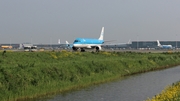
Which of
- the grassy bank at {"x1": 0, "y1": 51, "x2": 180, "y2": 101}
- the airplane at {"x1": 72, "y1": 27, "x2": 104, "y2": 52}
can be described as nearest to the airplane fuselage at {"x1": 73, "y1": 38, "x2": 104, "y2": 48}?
the airplane at {"x1": 72, "y1": 27, "x2": 104, "y2": 52}

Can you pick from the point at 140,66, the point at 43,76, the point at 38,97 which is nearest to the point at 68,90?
the point at 43,76

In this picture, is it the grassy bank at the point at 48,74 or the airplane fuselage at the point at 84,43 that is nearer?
the grassy bank at the point at 48,74

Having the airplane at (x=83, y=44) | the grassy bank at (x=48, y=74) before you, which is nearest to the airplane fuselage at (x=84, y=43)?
the airplane at (x=83, y=44)

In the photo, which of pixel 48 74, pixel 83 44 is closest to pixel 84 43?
pixel 83 44

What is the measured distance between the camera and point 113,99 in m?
27.0

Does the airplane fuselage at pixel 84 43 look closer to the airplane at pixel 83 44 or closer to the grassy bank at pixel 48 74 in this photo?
the airplane at pixel 83 44

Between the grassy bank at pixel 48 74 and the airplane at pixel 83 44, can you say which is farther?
the airplane at pixel 83 44

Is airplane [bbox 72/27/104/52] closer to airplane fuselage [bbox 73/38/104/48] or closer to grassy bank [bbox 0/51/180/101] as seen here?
airplane fuselage [bbox 73/38/104/48]

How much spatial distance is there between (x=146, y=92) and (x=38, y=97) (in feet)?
33.4

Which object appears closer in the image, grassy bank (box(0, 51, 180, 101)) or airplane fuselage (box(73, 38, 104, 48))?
grassy bank (box(0, 51, 180, 101))

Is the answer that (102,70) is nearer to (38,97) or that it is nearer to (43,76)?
(43,76)

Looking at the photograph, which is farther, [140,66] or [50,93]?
[140,66]

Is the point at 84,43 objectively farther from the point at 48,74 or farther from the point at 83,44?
the point at 48,74

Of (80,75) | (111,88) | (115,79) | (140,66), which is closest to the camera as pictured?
(111,88)
